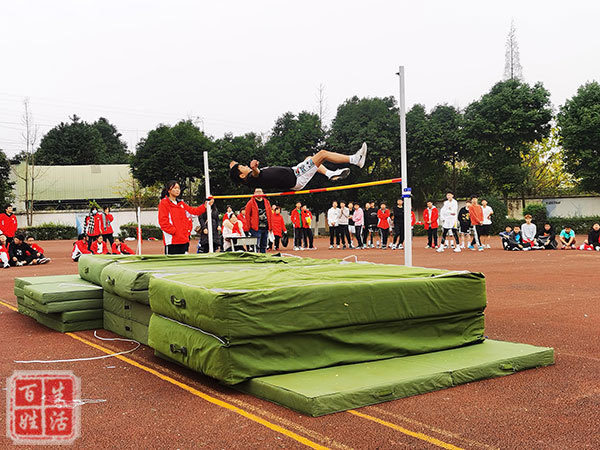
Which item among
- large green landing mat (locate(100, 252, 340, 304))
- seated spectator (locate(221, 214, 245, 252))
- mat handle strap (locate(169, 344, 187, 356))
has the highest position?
seated spectator (locate(221, 214, 245, 252))

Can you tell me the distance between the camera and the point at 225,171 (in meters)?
28.8

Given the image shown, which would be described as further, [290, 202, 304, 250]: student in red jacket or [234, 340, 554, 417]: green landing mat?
[290, 202, 304, 250]: student in red jacket

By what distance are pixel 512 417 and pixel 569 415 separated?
0.33 m

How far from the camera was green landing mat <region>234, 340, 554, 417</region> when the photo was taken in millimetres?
3631

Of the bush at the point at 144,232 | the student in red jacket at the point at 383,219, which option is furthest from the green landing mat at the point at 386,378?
the bush at the point at 144,232

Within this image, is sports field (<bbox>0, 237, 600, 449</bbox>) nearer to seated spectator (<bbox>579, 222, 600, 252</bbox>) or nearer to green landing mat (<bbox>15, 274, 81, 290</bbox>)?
green landing mat (<bbox>15, 274, 81, 290</bbox>)

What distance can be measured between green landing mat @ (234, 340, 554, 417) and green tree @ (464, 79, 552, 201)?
25595 millimetres

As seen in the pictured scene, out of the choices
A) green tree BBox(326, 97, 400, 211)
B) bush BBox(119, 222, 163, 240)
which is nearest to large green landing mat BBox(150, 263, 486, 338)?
green tree BBox(326, 97, 400, 211)

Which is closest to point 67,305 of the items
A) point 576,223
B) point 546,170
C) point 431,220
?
point 431,220

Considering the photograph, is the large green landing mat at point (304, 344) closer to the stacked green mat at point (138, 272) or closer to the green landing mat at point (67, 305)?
the stacked green mat at point (138, 272)

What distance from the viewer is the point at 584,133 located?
27781 millimetres

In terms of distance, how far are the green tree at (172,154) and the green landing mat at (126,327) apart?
91.2ft

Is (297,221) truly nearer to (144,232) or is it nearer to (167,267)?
(167,267)

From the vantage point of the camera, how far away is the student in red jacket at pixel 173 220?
336 inches
